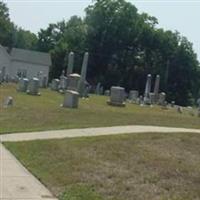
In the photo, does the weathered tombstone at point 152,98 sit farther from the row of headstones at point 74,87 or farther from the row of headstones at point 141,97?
the row of headstones at point 74,87

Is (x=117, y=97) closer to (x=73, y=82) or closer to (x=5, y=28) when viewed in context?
(x=73, y=82)

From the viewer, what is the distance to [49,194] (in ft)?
29.5

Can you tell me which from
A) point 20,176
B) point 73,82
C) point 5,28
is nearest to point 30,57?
point 5,28

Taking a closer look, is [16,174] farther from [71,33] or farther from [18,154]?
[71,33]

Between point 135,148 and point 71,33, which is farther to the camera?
point 71,33

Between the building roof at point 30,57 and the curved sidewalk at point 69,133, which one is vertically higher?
the building roof at point 30,57

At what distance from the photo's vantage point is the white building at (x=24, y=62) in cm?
8806

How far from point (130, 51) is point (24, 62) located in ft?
56.4

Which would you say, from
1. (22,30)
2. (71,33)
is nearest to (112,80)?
(71,33)

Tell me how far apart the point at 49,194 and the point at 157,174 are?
1826 mm

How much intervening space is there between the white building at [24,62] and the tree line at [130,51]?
535 centimetres

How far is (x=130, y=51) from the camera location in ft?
265

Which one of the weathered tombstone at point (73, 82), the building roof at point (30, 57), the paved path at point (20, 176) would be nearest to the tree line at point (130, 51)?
the building roof at point (30, 57)

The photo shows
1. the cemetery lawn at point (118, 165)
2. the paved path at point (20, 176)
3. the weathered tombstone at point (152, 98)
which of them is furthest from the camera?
the weathered tombstone at point (152, 98)
